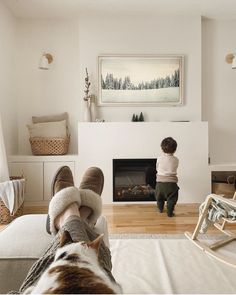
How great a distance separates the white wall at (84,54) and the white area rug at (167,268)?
2077 mm

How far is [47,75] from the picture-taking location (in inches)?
170

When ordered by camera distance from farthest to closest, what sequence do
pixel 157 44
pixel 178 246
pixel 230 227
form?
pixel 157 44, pixel 230 227, pixel 178 246

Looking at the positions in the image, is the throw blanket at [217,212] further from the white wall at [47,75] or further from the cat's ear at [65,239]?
the white wall at [47,75]

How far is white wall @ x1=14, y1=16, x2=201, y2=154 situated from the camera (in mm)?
4133

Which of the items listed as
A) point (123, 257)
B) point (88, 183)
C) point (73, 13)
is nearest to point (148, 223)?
point (123, 257)

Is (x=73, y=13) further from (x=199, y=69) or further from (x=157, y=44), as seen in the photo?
(x=199, y=69)

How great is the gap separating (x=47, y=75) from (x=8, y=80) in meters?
0.58

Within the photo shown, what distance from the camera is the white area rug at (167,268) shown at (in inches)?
72.4

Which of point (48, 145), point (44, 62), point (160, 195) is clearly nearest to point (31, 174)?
point (48, 145)

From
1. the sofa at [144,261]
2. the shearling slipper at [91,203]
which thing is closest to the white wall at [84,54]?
the sofa at [144,261]

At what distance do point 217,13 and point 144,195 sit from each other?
2.54 metres

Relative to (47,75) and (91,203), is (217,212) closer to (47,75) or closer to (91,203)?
(91,203)

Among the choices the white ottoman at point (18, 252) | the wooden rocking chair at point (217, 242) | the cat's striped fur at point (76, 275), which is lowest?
the wooden rocking chair at point (217, 242)

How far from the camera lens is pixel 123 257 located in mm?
2279
